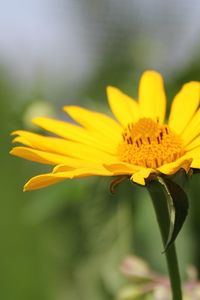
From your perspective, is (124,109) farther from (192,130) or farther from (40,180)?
(40,180)

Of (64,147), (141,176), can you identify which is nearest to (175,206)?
(141,176)

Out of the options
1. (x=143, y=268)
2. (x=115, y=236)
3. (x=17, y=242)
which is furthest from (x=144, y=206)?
(x=17, y=242)

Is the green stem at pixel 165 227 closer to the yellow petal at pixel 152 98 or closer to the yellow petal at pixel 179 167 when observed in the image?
the yellow petal at pixel 179 167

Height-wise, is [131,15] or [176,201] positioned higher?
[131,15]

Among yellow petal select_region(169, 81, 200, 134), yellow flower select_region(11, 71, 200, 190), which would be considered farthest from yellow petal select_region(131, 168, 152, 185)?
yellow petal select_region(169, 81, 200, 134)

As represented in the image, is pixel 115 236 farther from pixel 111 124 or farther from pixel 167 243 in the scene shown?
pixel 167 243

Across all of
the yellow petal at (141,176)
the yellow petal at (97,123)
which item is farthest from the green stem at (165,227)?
the yellow petal at (97,123)
